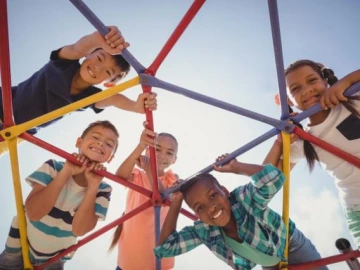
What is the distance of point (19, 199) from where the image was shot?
1634mm

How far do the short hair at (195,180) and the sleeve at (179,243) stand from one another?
0.20 m

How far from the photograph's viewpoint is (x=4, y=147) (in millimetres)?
1841

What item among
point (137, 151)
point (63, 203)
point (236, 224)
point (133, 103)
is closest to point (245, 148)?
point (236, 224)

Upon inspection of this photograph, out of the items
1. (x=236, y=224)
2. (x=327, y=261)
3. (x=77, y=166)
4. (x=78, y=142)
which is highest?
(x=78, y=142)

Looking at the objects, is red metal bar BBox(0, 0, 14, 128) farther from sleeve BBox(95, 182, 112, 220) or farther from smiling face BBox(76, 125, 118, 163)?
sleeve BBox(95, 182, 112, 220)

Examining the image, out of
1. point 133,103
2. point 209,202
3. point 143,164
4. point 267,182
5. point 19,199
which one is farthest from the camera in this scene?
point 143,164

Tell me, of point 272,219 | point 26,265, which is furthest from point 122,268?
point 272,219

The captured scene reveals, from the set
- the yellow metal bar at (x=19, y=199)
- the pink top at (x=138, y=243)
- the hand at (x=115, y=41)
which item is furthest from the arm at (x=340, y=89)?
the yellow metal bar at (x=19, y=199)

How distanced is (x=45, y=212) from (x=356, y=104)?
5.21 feet

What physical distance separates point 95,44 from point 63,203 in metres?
0.85

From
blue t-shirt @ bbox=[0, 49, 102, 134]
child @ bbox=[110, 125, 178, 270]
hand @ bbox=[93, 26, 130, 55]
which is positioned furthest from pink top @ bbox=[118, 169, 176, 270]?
hand @ bbox=[93, 26, 130, 55]

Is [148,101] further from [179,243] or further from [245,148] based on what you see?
[179,243]

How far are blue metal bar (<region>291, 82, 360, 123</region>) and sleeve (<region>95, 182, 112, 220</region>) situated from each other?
1084mm

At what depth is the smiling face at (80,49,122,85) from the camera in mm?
1846
